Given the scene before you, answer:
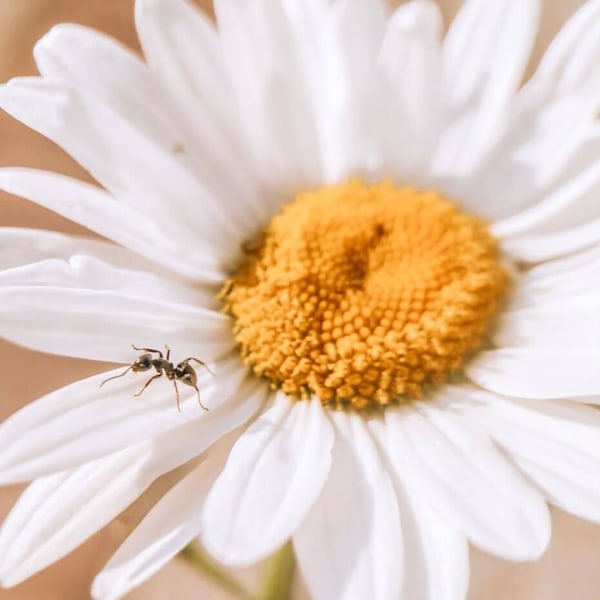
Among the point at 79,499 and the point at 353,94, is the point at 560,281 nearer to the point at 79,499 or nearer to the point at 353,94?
the point at 353,94

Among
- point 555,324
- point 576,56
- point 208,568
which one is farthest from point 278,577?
point 576,56

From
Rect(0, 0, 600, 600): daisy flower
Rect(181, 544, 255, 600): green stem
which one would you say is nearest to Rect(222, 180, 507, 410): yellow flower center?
Rect(0, 0, 600, 600): daisy flower

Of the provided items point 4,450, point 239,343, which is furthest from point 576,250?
point 4,450

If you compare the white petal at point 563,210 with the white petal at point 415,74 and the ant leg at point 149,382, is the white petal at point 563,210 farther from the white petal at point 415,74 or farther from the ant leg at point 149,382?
the ant leg at point 149,382

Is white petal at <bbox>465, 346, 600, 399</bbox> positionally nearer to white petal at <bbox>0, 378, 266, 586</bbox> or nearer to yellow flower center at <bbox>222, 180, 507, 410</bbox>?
yellow flower center at <bbox>222, 180, 507, 410</bbox>

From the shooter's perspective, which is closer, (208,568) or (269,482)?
(269,482)

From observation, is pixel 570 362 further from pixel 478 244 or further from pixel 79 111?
pixel 79 111

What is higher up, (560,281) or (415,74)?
(415,74)
